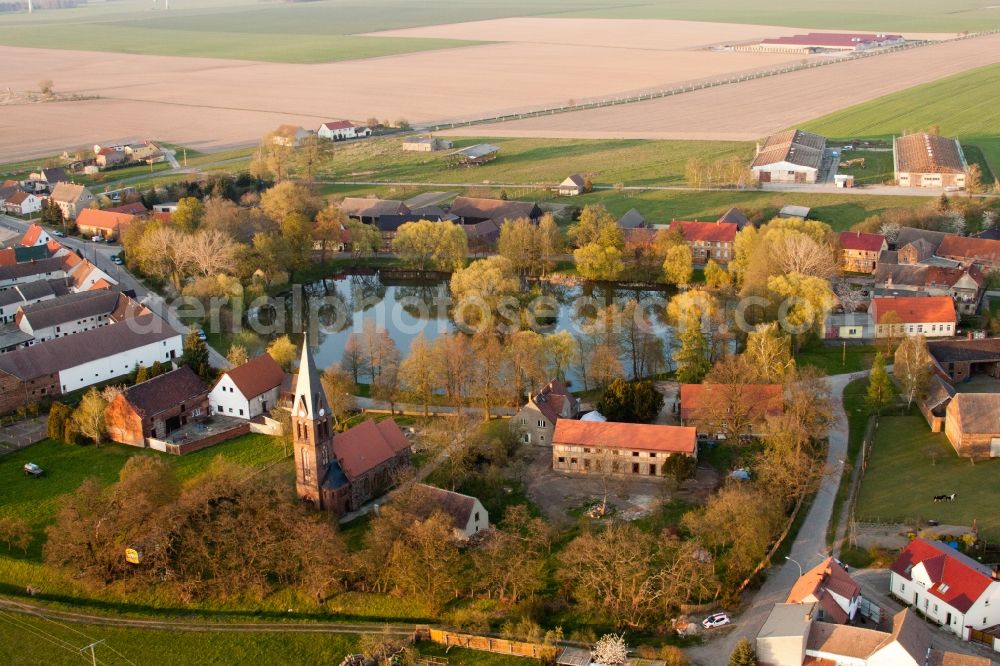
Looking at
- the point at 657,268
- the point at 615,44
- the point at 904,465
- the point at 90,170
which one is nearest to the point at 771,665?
the point at 904,465

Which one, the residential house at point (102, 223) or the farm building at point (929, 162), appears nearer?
the residential house at point (102, 223)

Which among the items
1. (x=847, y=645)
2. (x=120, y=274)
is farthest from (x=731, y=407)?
(x=120, y=274)

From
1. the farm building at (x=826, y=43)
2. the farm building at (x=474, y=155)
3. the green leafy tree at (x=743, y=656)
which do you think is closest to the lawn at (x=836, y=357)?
the green leafy tree at (x=743, y=656)

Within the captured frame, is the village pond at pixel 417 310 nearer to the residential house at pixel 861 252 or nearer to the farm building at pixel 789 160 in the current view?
the residential house at pixel 861 252

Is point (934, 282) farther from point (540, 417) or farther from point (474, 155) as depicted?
point (474, 155)

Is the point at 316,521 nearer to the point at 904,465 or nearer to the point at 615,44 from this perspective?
the point at 904,465

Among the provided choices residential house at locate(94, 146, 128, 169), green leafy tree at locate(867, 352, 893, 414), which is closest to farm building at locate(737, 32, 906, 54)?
residential house at locate(94, 146, 128, 169)
